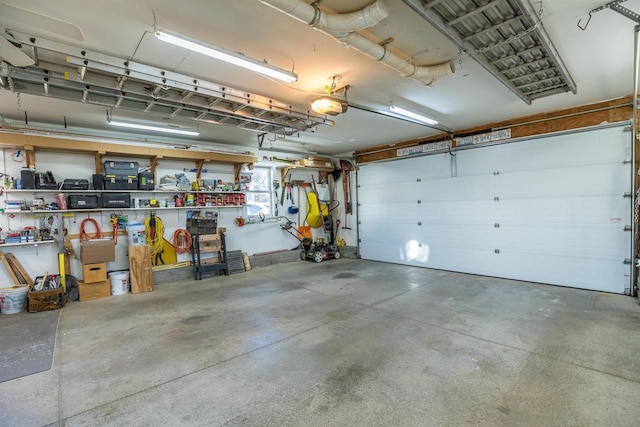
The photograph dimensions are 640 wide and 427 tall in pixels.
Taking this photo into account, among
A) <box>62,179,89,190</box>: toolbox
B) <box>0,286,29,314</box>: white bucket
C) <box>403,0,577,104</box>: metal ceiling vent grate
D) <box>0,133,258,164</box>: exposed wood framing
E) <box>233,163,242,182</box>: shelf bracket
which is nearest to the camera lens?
<box>403,0,577,104</box>: metal ceiling vent grate

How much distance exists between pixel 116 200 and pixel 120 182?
0.33 metres

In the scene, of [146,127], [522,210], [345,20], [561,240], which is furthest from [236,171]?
[561,240]

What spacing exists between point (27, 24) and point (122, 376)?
9.90ft

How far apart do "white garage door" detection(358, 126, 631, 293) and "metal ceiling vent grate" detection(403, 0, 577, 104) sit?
6.41ft

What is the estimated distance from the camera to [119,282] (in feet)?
17.0

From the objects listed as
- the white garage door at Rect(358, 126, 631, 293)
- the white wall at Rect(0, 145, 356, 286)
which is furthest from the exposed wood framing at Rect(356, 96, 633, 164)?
the white wall at Rect(0, 145, 356, 286)

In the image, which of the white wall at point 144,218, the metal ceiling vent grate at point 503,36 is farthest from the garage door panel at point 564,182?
the white wall at point 144,218

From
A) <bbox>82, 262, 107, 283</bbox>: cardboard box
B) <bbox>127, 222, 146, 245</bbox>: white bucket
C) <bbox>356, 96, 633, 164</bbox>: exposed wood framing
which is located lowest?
<bbox>82, 262, 107, 283</bbox>: cardboard box

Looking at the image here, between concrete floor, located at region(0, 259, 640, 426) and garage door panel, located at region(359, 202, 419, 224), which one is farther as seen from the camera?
garage door panel, located at region(359, 202, 419, 224)

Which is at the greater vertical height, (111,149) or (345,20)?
(345,20)

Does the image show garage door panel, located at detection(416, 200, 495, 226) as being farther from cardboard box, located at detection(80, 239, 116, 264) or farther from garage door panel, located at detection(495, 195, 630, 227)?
cardboard box, located at detection(80, 239, 116, 264)

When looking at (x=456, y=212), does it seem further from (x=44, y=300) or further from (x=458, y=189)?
(x=44, y=300)

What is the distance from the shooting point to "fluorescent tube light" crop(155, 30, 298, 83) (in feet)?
7.56

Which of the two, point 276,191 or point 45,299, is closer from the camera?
point 45,299
